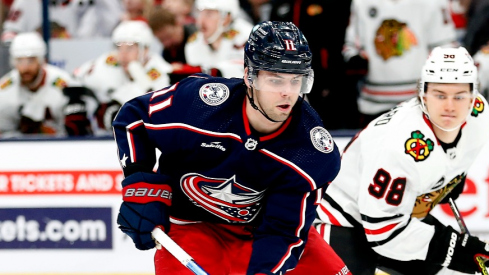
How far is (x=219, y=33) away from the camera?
527 centimetres

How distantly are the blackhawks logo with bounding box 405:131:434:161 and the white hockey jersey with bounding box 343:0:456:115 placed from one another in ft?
6.73

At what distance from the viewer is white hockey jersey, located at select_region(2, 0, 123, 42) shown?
6.12m

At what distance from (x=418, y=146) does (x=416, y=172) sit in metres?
0.09

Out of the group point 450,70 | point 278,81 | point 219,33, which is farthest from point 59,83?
point 278,81

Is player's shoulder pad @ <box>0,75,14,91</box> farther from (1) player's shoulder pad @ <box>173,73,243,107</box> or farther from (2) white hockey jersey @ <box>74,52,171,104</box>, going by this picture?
(1) player's shoulder pad @ <box>173,73,243,107</box>

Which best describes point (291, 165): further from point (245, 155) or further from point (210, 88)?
point (210, 88)

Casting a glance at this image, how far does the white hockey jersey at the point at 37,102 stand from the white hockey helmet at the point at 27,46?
0.11 m

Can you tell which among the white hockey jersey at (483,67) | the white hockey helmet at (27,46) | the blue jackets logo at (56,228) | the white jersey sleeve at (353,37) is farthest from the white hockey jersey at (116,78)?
the white hockey jersey at (483,67)

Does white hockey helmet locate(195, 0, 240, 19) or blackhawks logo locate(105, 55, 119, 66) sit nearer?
white hockey helmet locate(195, 0, 240, 19)

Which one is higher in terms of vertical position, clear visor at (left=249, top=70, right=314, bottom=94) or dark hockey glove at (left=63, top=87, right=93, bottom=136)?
clear visor at (left=249, top=70, right=314, bottom=94)

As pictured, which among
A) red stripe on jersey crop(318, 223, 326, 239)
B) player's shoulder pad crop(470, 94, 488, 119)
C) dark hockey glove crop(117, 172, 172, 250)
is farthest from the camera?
red stripe on jersey crop(318, 223, 326, 239)

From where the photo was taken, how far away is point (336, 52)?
5.18m

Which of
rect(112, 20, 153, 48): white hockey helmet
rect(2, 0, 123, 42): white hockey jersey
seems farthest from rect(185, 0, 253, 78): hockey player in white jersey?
rect(2, 0, 123, 42): white hockey jersey

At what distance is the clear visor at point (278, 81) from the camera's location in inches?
105
